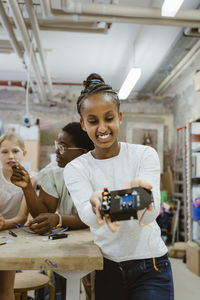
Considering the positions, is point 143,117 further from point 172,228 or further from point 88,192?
point 88,192

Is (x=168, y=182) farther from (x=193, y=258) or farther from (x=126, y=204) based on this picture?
(x=126, y=204)

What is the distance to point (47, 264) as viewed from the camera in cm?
98

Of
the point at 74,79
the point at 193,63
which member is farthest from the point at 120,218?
the point at 74,79

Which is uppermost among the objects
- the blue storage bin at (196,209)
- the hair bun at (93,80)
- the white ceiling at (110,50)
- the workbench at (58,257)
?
the white ceiling at (110,50)

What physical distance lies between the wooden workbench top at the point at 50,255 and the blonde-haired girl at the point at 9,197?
1.27ft

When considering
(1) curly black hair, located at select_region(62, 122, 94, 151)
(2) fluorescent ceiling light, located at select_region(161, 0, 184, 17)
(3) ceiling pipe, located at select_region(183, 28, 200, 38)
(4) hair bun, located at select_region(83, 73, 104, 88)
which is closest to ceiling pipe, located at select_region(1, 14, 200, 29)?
(3) ceiling pipe, located at select_region(183, 28, 200, 38)

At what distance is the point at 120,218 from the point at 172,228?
5425 millimetres

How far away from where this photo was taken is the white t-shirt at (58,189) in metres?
1.55

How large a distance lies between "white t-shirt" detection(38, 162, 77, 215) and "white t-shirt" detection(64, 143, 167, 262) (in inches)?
20.1

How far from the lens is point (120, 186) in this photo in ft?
3.31

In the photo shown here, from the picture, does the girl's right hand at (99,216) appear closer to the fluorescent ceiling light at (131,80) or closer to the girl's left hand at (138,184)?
the girl's left hand at (138,184)

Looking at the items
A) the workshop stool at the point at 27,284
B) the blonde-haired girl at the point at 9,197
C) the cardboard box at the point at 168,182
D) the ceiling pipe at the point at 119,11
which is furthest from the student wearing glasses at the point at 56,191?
the cardboard box at the point at 168,182

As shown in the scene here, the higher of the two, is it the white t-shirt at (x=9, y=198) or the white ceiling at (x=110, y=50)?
the white ceiling at (x=110, y=50)

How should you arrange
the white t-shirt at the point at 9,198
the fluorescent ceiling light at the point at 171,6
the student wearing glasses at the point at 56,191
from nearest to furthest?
the student wearing glasses at the point at 56,191 < the white t-shirt at the point at 9,198 < the fluorescent ceiling light at the point at 171,6
